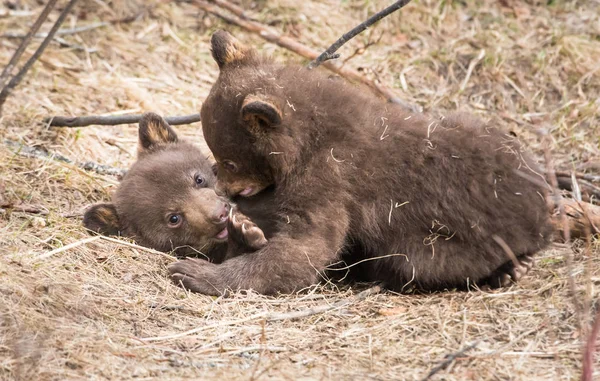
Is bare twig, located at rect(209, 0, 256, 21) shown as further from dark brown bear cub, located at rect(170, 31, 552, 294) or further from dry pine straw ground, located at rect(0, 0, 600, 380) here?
dark brown bear cub, located at rect(170, 31, 552, 294)

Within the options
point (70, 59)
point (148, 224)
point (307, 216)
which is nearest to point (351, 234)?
point (307, 216)

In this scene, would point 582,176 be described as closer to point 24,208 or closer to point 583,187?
point 583,187

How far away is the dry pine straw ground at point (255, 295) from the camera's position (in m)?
4.63

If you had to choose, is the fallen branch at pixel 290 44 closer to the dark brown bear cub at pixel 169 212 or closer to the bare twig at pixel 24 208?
the dark brown bear cub at pixel 169 212

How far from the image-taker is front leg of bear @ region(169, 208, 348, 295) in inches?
228

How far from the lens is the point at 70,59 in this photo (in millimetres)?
9906

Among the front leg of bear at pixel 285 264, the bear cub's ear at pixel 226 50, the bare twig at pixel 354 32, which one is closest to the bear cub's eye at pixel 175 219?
the front leg of bear at pixel 285 264

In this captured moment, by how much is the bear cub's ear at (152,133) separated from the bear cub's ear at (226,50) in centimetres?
113

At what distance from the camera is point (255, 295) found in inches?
229

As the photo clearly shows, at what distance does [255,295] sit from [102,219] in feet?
5.37

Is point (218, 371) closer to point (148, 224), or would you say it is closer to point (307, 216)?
point (307, 216)

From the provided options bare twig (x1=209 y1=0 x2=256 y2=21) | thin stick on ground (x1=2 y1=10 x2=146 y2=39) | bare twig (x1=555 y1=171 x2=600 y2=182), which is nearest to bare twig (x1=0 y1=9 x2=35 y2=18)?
thin stick on ground (x1=2 y1=10 x2=146 y2=39)

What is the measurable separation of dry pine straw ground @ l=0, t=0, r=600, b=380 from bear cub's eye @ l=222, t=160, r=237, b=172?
0.94 metres

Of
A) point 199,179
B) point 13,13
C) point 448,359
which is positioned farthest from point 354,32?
point 13,13
